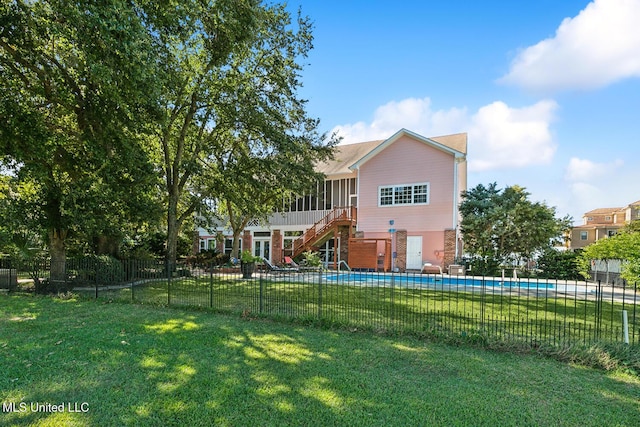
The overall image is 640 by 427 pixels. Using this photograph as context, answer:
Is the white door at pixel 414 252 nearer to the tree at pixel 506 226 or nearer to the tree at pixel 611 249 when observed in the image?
the tree at pixel 506 226

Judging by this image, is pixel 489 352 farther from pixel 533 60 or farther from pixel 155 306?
pixel 533 60

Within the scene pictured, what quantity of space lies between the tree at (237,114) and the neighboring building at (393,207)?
14.7 feet

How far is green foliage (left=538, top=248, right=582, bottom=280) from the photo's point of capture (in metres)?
16.4

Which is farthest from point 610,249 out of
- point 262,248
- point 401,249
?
point 262,248

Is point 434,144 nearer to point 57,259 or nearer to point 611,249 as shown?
point 611,249

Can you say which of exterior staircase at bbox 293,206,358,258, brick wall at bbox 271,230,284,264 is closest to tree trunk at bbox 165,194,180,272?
exterior staircase at bbox 293,206,358,258

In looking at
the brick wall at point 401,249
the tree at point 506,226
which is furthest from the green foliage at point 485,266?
the brick wall at point 401,249

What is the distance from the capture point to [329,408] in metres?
3.33

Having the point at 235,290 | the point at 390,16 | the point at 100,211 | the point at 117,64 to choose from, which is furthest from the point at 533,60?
the point at 100,211

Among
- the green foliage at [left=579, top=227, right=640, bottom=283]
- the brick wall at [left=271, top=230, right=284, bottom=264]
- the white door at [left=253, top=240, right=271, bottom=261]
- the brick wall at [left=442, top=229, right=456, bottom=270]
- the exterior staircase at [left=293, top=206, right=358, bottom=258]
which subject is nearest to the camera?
the green foliage at [left=579, top=227, right=640, bottom=283]

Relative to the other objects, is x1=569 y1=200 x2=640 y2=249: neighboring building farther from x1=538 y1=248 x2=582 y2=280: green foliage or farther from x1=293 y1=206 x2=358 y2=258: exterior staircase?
x1=293 y1=206 x2=358 y2=258: exterior staircase

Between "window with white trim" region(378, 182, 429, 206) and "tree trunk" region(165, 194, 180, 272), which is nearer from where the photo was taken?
"tree trunk" region(165, 194, 180, 272)

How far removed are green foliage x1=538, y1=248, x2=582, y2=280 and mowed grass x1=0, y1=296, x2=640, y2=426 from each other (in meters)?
14.3

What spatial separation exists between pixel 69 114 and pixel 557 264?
72.5 ft
